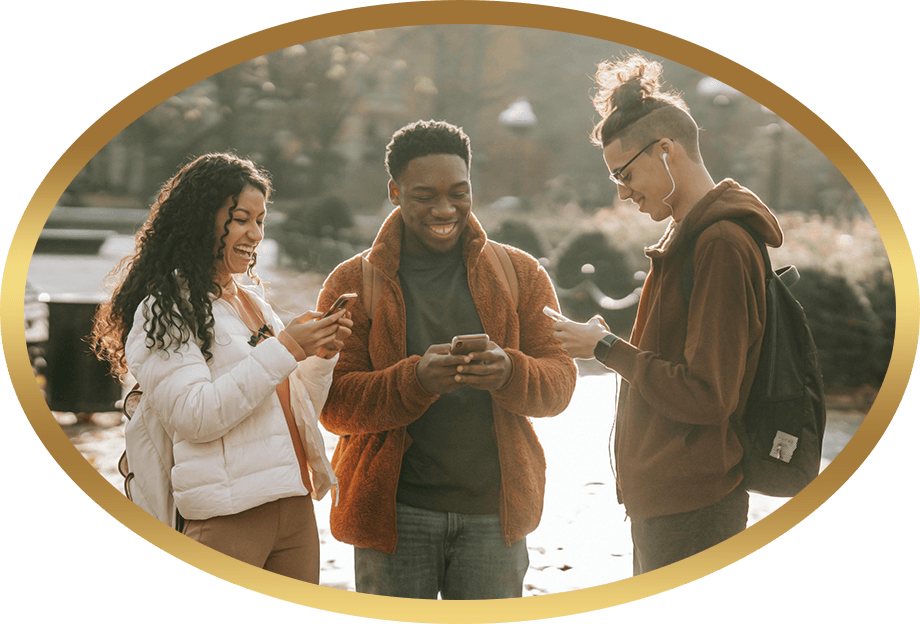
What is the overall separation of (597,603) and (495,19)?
193cm

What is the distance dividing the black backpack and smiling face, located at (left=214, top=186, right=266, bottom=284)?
1.31m

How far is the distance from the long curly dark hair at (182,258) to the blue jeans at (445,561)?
0.83 meters

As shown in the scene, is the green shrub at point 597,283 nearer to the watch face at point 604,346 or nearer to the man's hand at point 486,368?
the watch face at point 604,346

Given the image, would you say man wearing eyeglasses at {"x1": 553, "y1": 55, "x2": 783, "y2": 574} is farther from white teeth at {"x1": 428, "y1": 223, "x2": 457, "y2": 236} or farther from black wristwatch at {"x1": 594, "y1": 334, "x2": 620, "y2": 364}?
white teeth at {"x1": 428, "y1": 223, "x2": 457, "y2": 236}

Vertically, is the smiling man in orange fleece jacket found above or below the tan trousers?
above

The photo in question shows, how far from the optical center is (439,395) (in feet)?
7.54

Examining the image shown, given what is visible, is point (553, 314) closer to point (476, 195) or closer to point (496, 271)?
point (496, 271)

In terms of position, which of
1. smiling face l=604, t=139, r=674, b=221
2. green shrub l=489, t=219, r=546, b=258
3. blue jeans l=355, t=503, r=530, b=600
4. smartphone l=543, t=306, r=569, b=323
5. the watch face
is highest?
smiling face l=604, t=139, r=674, b=221

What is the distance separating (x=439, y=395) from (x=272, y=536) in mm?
670

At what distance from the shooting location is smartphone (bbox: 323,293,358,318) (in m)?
2.30

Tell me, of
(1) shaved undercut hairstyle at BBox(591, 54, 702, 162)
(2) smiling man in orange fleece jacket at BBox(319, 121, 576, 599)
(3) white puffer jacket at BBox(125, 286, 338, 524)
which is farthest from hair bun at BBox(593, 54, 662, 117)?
(3) white puffer jacket at BBox(125, 286, 338, 524)

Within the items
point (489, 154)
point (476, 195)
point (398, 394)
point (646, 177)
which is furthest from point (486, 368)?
point (646, 177)

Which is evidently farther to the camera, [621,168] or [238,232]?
[621,168]

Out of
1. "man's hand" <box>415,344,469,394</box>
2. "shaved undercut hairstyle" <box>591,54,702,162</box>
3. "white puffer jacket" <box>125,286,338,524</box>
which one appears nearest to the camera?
"white puffer jacket" <box>125,286,338,524</box>
